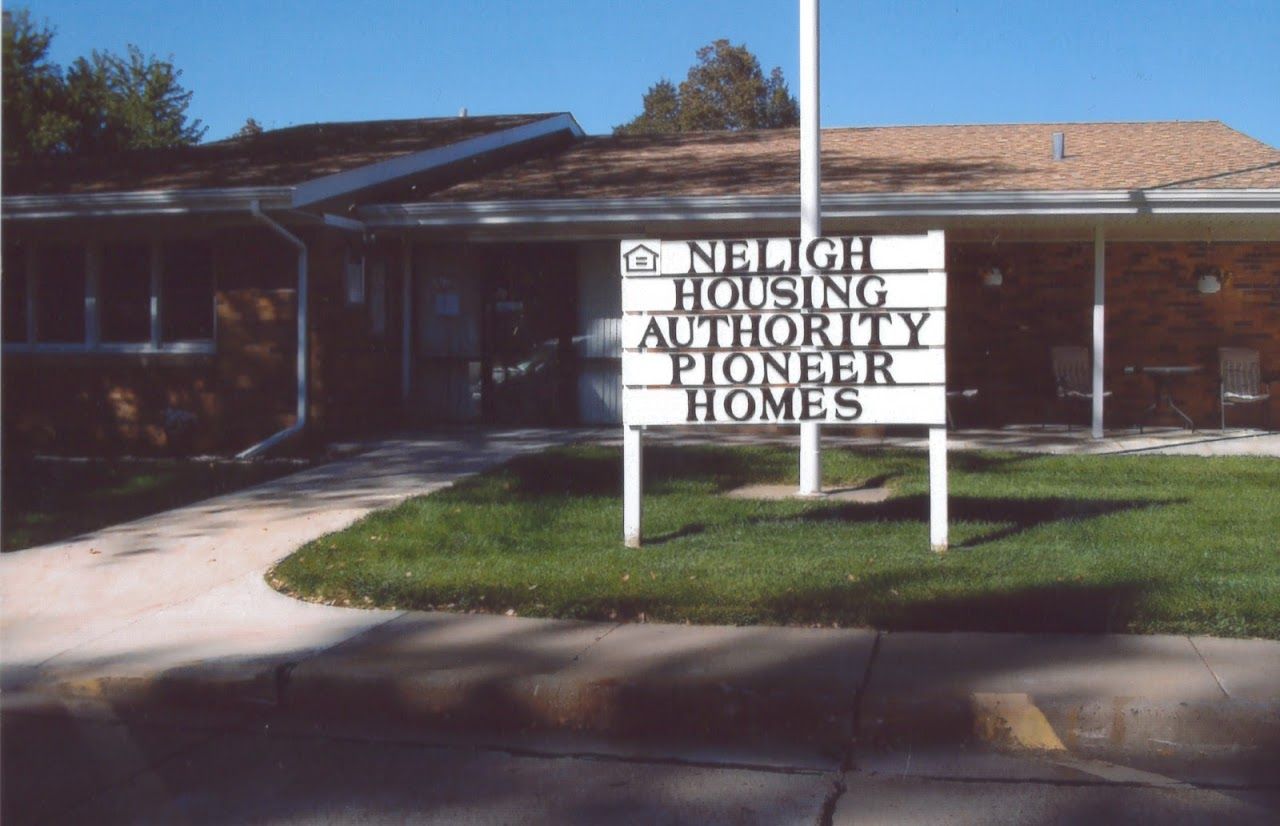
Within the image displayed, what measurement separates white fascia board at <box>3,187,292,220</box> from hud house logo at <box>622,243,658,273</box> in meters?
5.61

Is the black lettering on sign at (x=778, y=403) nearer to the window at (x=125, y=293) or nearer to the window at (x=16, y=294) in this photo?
the window at (x=125, y=293)

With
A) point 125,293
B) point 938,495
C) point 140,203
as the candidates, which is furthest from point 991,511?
point 125,293

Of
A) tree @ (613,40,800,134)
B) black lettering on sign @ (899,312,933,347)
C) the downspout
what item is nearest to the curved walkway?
the downspout

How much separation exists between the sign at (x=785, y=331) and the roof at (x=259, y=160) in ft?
19.9

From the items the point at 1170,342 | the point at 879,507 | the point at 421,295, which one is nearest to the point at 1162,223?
the point at 1170,342

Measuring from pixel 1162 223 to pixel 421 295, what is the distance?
8.57 metres

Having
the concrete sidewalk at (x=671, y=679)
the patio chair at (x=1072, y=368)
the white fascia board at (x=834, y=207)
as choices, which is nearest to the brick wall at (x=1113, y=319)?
the patio chair at (x=1072, y=368)

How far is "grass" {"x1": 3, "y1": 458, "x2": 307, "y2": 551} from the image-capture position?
390 inches

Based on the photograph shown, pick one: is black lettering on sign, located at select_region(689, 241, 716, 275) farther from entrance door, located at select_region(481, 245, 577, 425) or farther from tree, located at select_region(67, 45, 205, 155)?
tree, located at select_region(67, 45, 205, 155)

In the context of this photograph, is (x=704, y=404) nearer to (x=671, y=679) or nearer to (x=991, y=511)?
(x=991, y=511)

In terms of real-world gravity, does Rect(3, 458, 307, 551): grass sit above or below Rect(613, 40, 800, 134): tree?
below

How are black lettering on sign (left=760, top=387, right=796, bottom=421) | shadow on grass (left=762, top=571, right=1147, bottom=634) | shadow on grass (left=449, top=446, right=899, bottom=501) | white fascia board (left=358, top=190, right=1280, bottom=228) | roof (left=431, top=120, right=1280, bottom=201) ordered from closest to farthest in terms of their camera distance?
shadow on grass (left=762, top=571, right=1147, bottom=634)
black lettering on sign (left=760, top=387, right=796, bottom=421)
shadow on grass (left=449, top=446, right=899, bottom=501)
white fascia board (left=358, top=190, right=1280, bottom=228)
roof (left=431, top=120, right=1280, bottom=201)

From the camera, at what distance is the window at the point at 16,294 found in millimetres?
15180

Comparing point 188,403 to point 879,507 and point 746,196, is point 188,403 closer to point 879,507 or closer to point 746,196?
point 746,196
